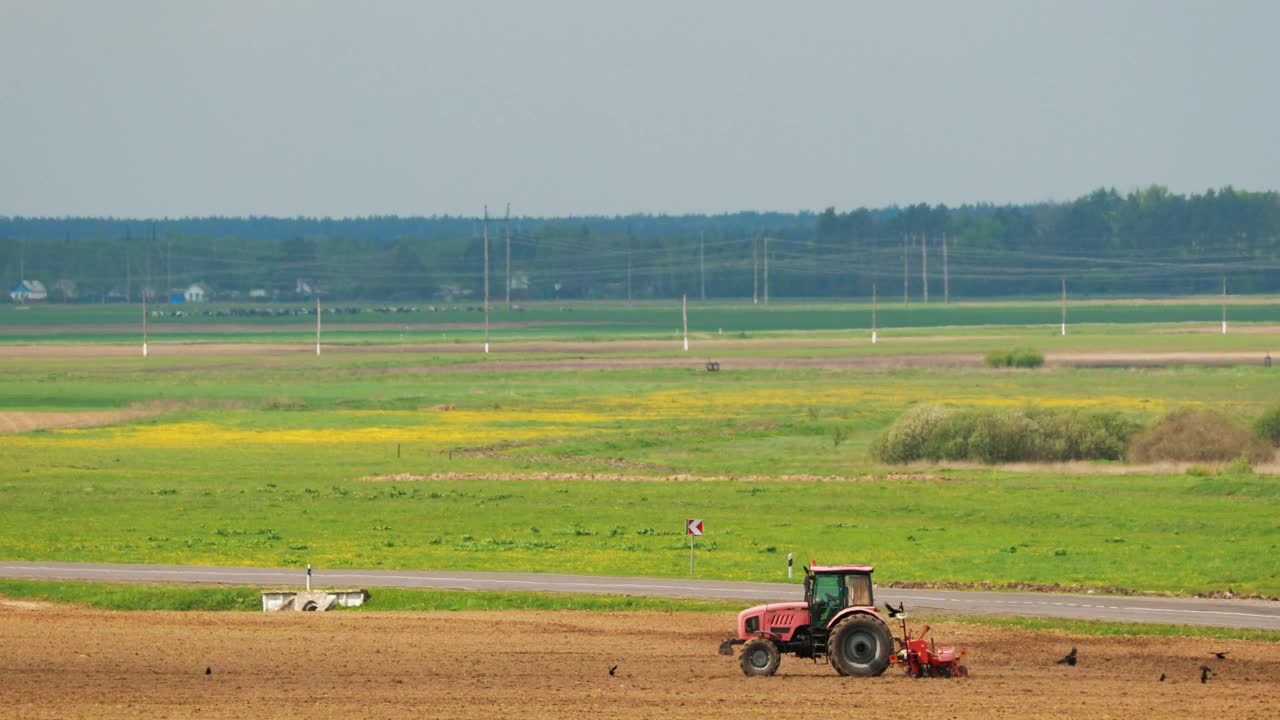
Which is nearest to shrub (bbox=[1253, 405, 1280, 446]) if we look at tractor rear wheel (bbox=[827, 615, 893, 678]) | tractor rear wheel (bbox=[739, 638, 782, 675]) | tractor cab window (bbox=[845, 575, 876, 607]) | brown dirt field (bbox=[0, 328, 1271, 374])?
tractor rear wheel (bbox=[827, 615, 893, 678])

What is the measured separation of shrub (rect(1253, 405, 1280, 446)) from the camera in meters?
82.5

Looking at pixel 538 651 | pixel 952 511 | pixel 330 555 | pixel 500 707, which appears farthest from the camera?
pixel 952 511

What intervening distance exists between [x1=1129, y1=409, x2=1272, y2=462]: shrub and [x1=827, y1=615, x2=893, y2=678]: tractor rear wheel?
5006cm

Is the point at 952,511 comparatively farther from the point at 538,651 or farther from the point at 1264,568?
the point at 538,651

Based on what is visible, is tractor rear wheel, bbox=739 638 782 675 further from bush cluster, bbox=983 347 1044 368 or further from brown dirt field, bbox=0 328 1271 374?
bush cluster, bbox=983 347 1044 368

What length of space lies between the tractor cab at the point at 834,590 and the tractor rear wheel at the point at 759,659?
123cm

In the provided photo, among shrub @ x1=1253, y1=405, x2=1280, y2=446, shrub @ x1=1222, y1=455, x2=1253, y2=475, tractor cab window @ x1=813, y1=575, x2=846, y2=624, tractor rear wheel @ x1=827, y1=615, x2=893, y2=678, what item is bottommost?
shrub @ x1=1222, y1=455, x2=1253, y2=475

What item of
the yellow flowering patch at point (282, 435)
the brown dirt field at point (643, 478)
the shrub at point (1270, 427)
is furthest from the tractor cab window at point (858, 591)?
the yellow flowering patch at point (282, 435)

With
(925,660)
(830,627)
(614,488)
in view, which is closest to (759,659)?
(830,627)

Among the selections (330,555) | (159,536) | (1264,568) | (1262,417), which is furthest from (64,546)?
(1262,417)

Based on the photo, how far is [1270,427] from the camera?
3265 inches

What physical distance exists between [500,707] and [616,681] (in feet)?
10.6

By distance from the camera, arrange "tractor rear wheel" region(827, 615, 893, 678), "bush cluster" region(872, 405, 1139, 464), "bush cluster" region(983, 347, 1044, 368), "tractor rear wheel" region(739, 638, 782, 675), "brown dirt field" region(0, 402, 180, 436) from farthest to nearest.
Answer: "bush cluster" region(983, 347, 1044, 368)
"brown dirt field" region(0, 402, 180, 436)
"bush cluster" region(872, 405, 1139, 464)
"tractor rear wheel" region(739, 638, 782, 675)
"tractor rear wheel" region(827, 615, 893, 678)

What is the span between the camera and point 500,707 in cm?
3133
